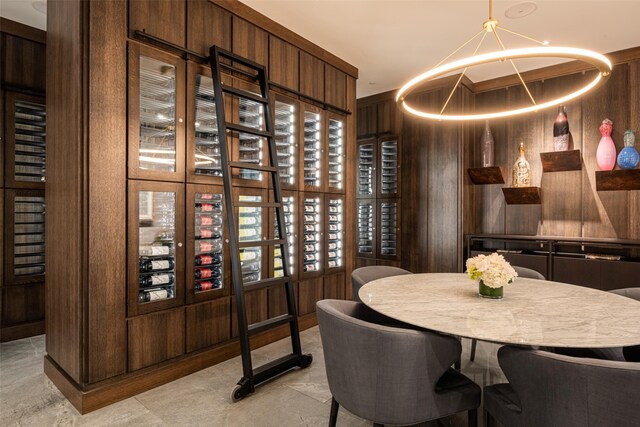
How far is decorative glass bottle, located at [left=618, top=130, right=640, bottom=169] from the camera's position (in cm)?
381

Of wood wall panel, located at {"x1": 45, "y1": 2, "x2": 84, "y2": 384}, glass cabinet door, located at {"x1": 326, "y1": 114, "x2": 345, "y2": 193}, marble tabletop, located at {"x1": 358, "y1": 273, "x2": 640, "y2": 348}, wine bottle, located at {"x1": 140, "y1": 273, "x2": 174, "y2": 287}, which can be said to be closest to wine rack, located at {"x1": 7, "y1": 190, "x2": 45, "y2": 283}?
wood wall panel, located at {"x1": 45, "y1": 2, "x2": 84, "y2": 384}

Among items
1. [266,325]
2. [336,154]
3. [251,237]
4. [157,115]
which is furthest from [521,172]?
[157,115]

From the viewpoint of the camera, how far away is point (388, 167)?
5484 millimetres

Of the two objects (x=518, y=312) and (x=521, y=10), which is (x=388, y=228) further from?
(x=518, y=312)

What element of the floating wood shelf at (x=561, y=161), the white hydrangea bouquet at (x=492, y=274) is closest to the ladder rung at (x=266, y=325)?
the white hydrangea bouquet at (x=492, y=274)

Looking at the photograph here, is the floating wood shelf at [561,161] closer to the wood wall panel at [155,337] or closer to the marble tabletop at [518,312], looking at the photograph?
the marble tabletop at [518,312]

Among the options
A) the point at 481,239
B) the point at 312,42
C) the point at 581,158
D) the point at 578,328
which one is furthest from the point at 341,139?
the point at 578,328

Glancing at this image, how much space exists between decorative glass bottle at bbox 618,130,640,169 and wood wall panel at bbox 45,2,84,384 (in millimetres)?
4868

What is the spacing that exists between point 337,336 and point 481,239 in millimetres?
3637

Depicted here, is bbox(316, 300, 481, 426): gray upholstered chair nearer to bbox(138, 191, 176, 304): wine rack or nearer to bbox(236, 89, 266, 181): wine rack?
bbox(138, 191, 176, 304): wine rack

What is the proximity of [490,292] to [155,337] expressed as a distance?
219 centimetres

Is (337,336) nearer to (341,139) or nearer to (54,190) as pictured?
(54,190)

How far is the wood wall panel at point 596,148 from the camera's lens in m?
4.03

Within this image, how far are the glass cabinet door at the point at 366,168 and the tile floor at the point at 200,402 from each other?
10.4 feet
